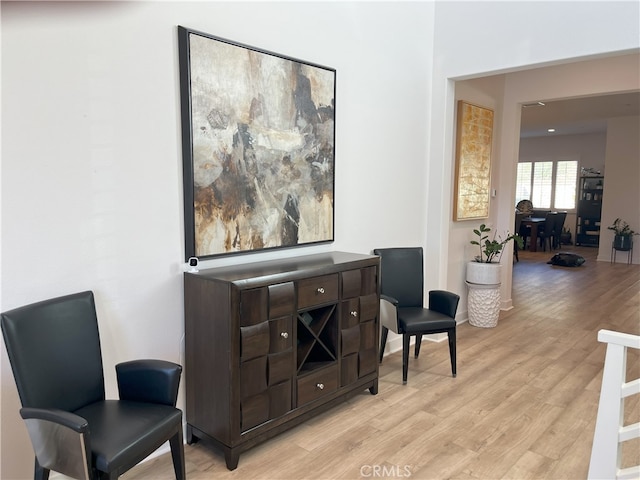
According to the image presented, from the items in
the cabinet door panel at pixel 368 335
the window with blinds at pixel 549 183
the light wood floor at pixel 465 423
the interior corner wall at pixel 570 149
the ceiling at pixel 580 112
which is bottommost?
the light wood floor at pixel 465 423

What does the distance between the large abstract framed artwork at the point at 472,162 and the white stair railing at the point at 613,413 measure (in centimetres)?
286

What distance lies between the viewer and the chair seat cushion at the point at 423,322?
10.9 feet

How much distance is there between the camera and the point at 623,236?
873 centimetres

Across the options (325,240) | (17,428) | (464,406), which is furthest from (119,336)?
(464,406)

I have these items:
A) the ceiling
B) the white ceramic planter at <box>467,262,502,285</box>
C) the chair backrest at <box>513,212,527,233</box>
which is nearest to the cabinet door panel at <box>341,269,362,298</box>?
the white ceramic planter at <box>467,262,502,285</box>

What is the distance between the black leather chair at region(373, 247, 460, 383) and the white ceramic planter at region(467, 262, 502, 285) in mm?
1207

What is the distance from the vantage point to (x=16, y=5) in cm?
191

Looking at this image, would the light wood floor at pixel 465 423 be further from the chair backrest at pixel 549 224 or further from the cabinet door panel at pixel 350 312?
the chair backrest at pixel 549 224

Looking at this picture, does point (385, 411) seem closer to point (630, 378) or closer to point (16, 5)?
point (630, 378)

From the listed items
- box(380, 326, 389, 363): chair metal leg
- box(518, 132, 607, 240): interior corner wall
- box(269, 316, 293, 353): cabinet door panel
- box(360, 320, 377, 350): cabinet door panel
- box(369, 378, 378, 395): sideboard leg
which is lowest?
box(369, 378, 378, 395): sideboard leg

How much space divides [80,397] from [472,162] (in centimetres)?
412

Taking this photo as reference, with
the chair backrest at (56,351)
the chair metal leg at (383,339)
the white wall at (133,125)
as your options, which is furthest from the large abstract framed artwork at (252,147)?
the chair metal leg at (383,339)

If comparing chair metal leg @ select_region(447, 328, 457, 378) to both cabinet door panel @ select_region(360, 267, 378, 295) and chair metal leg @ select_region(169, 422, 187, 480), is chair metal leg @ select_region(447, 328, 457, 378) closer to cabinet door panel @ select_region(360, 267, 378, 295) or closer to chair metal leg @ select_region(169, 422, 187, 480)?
cabinet door panel @ select_region(360, 267, 378, 295)

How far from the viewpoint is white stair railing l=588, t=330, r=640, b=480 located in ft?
6.02
